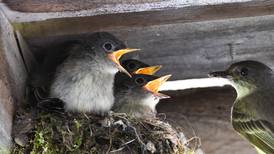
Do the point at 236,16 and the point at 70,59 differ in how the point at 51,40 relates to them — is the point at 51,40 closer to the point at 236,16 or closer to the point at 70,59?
the point at 70,59

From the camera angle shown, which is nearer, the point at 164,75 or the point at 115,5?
the point at 115,5

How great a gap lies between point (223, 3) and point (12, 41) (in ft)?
3.82

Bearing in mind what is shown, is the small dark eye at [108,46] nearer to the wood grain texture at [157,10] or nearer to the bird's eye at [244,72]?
the wood grain texture at [157,10]

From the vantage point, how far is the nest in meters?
3.14

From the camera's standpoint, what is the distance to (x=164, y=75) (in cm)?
392

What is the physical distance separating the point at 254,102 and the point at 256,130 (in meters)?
0.36

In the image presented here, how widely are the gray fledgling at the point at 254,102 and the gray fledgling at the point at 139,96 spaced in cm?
53

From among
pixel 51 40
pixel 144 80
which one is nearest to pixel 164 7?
pixel 51 40

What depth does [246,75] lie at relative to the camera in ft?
13.1

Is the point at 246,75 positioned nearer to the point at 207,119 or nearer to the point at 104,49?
the point at 207,119

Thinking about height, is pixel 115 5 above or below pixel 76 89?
above

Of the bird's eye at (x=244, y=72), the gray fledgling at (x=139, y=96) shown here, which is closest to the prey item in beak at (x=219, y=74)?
the bird's eye at (x=244, y=72)

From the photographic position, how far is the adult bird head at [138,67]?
3.85 metres

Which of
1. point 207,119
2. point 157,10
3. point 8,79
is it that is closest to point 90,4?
point 157,10
